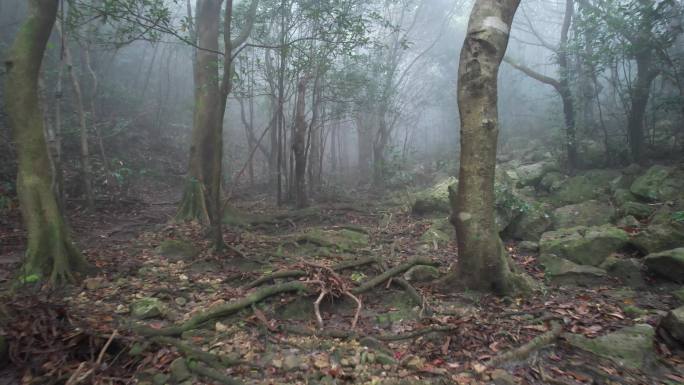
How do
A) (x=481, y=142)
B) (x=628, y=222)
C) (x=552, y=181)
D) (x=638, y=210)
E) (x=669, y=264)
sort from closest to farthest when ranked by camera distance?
(x=481, y=142), (x=669, y=264), (x=628, y=222), (x=638, y=210), (x=552, y=181)

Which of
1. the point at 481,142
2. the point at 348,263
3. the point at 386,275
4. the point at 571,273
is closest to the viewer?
the point at 481,142

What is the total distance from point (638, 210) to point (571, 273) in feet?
9.86

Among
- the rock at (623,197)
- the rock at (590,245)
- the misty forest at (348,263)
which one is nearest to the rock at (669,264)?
the misty forest at (348,263)

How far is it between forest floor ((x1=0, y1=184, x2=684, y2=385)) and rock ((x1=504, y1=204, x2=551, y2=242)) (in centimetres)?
124

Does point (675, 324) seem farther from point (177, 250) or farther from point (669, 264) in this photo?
point (177, 250)

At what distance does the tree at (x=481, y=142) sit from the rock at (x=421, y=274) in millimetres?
738

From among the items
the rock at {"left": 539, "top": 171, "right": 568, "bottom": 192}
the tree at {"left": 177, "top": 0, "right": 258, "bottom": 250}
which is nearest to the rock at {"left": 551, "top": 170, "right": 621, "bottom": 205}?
the rock at {"left": 539, "top": 171, "right": 568, "bottom": 192}

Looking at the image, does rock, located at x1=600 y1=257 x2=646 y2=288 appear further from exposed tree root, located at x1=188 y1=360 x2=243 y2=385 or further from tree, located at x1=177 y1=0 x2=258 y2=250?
tree, located at x1=177 y1=0 x2=258 y2=250

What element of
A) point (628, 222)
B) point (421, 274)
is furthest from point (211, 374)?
point (628, 222)

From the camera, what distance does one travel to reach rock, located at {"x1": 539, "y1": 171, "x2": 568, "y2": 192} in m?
10.3

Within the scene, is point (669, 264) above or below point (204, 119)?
below

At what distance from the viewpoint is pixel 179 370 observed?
3.04 m

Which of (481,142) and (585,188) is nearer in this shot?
(481,142)

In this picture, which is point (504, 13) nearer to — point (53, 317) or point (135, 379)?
point (135, 379)
